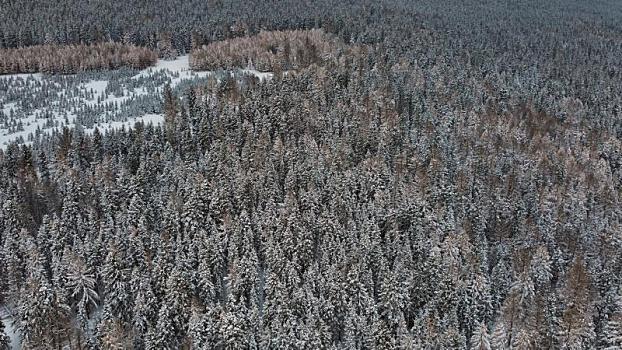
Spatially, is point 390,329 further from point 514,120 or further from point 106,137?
point 514,120

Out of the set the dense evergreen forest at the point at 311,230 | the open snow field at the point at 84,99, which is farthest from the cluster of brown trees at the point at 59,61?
the dense evergreen forest at the point at 311,230

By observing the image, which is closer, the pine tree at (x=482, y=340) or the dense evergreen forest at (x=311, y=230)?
the pine tree at (x=482, y=340)

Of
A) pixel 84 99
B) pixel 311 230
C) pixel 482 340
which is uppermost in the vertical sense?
pixel 84 99

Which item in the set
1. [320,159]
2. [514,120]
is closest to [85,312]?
[320,159]

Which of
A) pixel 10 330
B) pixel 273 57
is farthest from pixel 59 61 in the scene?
pixel 10 330

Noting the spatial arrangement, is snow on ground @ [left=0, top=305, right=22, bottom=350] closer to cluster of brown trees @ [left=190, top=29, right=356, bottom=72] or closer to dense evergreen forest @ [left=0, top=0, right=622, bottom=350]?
dense evergreen forest @ [left=0, top=0, right=622, bottom=350]

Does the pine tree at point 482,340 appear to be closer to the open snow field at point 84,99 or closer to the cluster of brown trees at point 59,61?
the open snow field at point 84,99

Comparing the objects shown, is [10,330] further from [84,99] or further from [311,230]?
[84,99]
